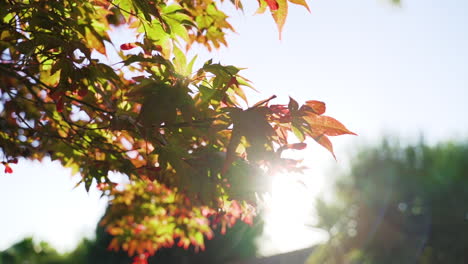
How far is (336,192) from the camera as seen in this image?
31.2m

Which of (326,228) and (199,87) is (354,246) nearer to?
(326,228)

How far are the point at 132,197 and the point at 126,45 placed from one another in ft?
9.15

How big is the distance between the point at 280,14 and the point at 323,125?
1.63ft

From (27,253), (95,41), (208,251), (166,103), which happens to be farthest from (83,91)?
(27,253)

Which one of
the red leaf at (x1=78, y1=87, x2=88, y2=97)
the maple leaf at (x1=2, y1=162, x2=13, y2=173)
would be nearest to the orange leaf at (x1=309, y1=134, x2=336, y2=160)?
the red leaf at (x1=78, y1=87, x2=88, y2=97)

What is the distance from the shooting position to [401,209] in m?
27.5

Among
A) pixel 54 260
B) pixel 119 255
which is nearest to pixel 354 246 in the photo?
pixel 119 255

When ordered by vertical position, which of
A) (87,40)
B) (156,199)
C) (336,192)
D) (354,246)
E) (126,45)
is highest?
(87,40)

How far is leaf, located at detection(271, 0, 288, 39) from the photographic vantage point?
1481 millimetres

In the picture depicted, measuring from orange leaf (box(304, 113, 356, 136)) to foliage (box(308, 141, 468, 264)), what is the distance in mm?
26139

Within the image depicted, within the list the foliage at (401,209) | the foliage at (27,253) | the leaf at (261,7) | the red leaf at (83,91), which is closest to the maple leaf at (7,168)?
the red leaf at (83,91)

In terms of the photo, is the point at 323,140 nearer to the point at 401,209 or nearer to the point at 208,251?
the point at 208,251

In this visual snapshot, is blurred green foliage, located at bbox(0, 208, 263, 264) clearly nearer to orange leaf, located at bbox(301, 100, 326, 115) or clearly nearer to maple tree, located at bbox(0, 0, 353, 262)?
maple tree, located at bbox(0, 0, 353, 262)

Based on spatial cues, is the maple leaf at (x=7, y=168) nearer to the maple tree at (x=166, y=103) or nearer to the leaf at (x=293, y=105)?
the maple tree at (x=166, y=103)
